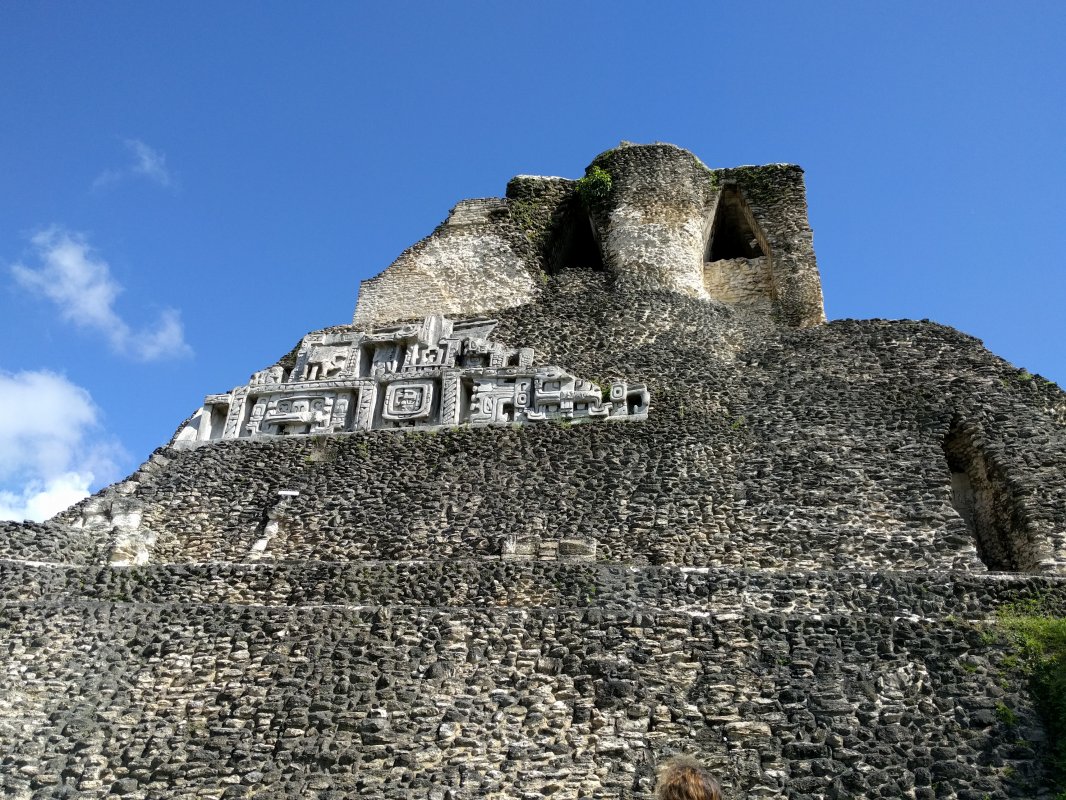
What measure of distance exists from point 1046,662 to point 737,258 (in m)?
9.87

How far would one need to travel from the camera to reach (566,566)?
7617mm

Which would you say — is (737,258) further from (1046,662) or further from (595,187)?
(1046,662)

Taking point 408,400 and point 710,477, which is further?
point 408,400

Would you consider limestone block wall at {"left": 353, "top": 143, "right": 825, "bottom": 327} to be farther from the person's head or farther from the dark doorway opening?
the person's head

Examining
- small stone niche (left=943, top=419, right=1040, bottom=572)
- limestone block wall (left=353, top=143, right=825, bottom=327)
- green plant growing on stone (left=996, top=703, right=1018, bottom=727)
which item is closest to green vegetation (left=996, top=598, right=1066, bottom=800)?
green plant growing on stone (left=996, top=703, right=1018, bottom=727)

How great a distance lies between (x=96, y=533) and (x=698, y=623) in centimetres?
618

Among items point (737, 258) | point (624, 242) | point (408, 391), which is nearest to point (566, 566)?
point (408, 391)

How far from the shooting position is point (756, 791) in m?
5.62

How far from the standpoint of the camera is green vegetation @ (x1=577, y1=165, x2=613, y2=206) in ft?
50.5

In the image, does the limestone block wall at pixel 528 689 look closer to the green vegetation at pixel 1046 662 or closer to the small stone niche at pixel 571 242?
the green vegetation at pixel 1046 662

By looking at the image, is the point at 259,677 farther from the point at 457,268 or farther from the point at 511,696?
the point at 457,268

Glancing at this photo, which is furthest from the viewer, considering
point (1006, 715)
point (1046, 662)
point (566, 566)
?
point (566, 566)

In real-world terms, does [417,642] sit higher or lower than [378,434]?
lower

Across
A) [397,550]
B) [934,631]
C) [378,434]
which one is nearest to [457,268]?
[378,434]
